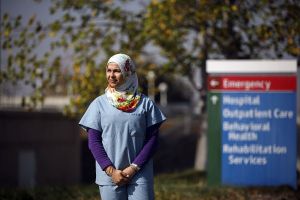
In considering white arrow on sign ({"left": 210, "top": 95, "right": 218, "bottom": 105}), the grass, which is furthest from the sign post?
the grass

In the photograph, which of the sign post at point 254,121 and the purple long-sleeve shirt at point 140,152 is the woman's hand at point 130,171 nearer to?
the purple long-sleeve shirt at point 140,152

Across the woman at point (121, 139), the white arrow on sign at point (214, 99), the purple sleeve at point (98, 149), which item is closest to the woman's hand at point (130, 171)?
the woman at point (121, 139)

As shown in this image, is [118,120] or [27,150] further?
[27,150]

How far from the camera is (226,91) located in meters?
10.3

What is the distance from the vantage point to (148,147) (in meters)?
5.09

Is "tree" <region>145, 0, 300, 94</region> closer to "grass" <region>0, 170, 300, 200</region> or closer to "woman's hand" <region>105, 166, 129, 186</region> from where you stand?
"grass" <region>0, 170, 300, 200</region>

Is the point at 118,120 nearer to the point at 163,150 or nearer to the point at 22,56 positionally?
the point at 22,56

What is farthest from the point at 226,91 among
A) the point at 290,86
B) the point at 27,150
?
the point at 27,150

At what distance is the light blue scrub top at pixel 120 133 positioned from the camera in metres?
5.05

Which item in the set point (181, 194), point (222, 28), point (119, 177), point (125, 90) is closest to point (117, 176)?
point (119, 177)

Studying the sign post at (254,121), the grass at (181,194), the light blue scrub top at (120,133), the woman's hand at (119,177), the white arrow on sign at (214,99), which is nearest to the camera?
the woman's hand at (119,177)

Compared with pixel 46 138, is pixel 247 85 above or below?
above

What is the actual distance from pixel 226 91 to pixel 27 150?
24511mm

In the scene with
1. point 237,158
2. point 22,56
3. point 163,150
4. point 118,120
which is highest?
point 22,56
